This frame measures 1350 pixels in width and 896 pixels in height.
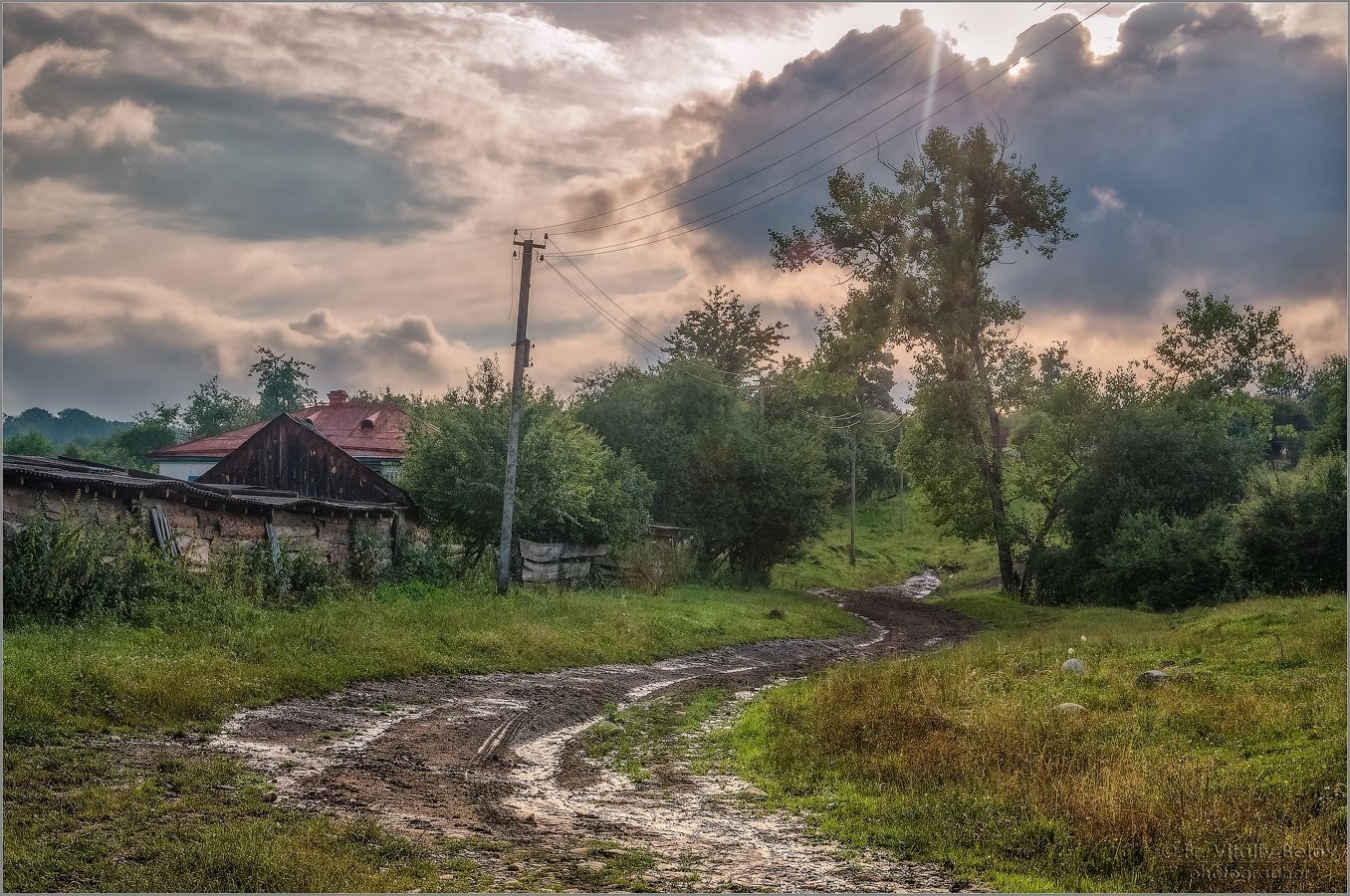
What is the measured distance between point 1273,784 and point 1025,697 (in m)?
5.23

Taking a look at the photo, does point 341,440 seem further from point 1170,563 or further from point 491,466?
point 1170,563

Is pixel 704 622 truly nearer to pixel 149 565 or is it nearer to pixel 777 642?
pixel 777 642

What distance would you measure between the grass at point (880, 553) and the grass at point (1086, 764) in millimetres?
27361

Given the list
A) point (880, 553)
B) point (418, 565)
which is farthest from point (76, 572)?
point (880, 553)

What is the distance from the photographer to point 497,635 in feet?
65.0

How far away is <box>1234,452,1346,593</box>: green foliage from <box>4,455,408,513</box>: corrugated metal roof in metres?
27.4

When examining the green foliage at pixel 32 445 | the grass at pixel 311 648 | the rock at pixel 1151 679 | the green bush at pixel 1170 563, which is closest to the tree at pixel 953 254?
the green bush at pixel 1170 563

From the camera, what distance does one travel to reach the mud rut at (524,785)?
7516mm

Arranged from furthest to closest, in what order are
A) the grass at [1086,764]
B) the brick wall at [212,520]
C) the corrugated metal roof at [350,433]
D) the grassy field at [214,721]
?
the corrugated metal roof at [350,433] < the brick wall at [212,520] < the grass at [1086,764] < the grassy field at [214,721]

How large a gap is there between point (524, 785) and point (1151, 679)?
9.94 meters

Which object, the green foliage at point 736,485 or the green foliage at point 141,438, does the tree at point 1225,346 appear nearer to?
the green foliage at point 736,485

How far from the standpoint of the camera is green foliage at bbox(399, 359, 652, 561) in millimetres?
27391

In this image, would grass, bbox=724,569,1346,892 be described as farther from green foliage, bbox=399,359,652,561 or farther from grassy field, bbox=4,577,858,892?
green foliage, bbox=399,359,652,561

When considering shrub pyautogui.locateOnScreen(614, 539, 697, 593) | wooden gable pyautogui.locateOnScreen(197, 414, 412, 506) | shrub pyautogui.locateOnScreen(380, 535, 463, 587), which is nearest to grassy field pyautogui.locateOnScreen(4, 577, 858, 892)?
shrub pyautogui.locateOnScreen(380, 535, 463, 587)
